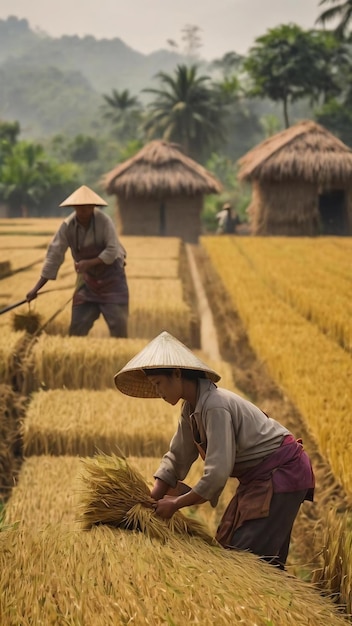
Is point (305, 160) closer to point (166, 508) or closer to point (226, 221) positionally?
point (226, 221)

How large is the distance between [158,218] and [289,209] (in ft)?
12.1

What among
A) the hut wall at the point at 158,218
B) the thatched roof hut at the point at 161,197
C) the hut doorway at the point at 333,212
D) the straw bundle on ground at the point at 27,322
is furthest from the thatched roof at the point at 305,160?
the straw bundle on ground at the point at 27,322

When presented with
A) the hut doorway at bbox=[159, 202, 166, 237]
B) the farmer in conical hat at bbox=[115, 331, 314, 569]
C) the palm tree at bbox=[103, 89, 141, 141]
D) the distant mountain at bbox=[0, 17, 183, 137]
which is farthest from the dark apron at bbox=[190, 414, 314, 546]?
the distant mountain at bbox=[0, 17, 183, 137]

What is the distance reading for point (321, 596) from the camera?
249 centimetres

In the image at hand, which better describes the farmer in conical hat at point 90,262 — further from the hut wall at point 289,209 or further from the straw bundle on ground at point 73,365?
the hut wall at point 289,209

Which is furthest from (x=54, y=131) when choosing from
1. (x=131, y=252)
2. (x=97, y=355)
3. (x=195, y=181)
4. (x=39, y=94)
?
(x=97, y=355)

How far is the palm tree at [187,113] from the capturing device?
36.5 meters

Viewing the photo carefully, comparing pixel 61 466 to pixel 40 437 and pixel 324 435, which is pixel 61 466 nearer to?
pixel 40 437

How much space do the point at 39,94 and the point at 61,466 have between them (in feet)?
314

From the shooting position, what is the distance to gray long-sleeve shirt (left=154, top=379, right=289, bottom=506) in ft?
8.46

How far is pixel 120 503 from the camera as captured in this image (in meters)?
2.65

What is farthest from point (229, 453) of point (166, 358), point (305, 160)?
point (305, 160)

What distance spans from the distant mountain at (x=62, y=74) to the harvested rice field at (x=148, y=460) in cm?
6801

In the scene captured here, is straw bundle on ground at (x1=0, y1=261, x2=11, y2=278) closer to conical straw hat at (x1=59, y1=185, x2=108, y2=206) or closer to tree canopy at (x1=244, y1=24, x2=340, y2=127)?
conical straw hat at (x1=59, y1=185, x2=108, y2=206)
